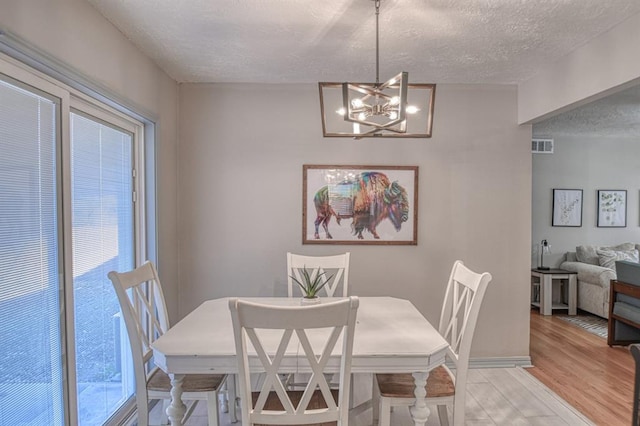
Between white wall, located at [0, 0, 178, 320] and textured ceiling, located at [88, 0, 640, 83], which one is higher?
textured ceiling, located at [88, 0, 640, 83]

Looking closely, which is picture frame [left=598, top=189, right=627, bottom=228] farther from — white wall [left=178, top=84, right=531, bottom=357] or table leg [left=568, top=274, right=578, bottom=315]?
white wall [left=178, top=84, right=531, bottom=357]

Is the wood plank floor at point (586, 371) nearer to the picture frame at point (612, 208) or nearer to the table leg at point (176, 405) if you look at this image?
the picture frame at point (612, 208)

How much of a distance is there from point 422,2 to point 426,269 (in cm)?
213

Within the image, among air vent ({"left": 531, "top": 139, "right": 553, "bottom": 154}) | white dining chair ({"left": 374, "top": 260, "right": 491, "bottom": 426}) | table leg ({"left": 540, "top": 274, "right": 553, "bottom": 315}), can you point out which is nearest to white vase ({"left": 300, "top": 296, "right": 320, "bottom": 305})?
white dining chair ({"left": 374, "top": 260, "right": 491, "bottom": 426})

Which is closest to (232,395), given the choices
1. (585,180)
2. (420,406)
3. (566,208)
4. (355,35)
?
(420,406)

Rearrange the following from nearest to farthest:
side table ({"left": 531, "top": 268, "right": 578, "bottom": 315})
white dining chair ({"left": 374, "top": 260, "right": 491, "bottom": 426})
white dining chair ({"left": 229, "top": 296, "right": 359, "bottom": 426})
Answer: white dining chair ({"left": 229, "top": 296, "right": 359, "bottom": 426}) → white dining chair ({"left": 374, "top": 260, "right": 491, "bottom": 426}) → side table ({"left": 531, "top": 268, "right": 578, "bottom": 315})

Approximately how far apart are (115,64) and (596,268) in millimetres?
5542

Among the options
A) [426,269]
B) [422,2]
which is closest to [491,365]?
[426,269]

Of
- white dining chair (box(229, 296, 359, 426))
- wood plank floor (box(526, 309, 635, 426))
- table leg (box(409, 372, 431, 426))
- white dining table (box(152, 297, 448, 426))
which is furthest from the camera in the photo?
wood plank floor (box(526, 309, 635, 426))

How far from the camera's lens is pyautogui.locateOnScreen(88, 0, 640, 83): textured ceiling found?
2002 millimetres

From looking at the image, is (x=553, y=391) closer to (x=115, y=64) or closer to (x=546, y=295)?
(x=546, y=295)

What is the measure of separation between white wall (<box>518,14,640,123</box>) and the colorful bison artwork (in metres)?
1.27

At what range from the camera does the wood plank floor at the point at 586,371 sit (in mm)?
2697

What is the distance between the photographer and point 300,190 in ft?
10.9
